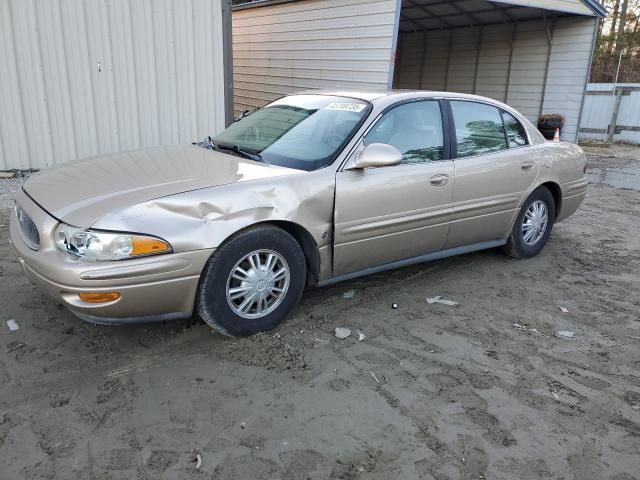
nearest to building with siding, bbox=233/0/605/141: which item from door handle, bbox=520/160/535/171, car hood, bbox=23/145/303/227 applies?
door handle, bbox=520/160/535/171

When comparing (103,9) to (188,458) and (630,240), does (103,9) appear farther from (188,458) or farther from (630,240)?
(630,240)

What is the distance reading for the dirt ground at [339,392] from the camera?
2457 millimetres

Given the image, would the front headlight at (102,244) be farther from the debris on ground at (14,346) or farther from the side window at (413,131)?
the side window at (413,131)

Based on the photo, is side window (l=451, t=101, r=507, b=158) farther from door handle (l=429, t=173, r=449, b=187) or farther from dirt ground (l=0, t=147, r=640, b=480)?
dirt ground (l=0, t=147, r=640, b=480)

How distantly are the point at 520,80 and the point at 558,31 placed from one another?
5.59 feet

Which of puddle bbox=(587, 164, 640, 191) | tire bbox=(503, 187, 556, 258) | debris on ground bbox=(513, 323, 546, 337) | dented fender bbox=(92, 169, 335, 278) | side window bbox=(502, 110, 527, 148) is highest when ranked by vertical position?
side window bbox=(502, 110, 527, 148)

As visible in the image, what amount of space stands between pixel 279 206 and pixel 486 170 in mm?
2103

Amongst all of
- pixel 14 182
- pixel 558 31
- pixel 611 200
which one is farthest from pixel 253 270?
pixel 558 31

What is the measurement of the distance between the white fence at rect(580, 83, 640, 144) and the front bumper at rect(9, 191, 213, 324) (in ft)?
57.4

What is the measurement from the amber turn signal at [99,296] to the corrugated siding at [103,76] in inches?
208

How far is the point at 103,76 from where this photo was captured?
7.42 metres

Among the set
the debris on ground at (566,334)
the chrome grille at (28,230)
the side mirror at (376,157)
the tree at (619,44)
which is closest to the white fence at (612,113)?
the tree at (619,44)

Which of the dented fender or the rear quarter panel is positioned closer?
the dented fender

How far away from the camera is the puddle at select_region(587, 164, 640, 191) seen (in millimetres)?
10023
